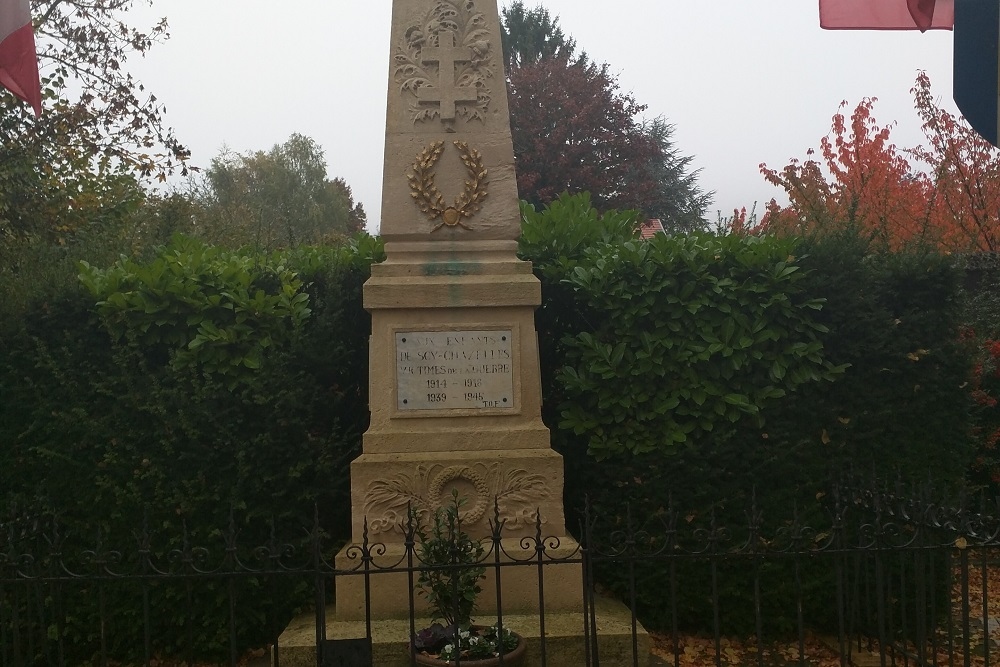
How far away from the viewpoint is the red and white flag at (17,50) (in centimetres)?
582

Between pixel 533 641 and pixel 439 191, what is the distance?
304 centimetres

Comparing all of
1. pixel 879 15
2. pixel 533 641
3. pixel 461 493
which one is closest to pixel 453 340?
pixel 461 493

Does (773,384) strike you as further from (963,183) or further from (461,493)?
(963,183)

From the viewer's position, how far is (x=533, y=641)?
5.39m

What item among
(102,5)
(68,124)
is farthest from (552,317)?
(102,5)

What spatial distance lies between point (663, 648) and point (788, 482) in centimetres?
153

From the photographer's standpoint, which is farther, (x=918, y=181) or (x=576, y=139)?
(x=576, y=139)

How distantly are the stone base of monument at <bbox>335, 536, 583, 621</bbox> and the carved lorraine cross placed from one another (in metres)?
3.04

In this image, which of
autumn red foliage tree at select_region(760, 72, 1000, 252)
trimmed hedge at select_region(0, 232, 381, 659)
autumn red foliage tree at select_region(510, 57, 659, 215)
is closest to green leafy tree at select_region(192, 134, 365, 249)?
autumn red foliage tree at select_region(510, 57, 659, 215)

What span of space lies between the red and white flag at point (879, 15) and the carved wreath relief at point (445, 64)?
227cm

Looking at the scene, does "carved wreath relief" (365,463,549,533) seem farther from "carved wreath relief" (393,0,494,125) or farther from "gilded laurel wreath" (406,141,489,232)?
"carved wreath relief" (393,0,494,125)

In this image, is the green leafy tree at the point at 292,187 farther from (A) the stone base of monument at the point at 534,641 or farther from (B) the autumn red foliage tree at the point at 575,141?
(A) the stone base of monument at the point at 534,641

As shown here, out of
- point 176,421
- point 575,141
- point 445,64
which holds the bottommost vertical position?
point 176,421

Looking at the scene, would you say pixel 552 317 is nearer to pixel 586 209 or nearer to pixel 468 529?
pixel 586 209
